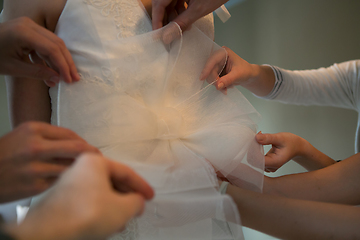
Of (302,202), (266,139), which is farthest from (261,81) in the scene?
(302,202)

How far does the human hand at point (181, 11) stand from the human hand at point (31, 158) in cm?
37

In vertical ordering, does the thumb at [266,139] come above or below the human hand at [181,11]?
below

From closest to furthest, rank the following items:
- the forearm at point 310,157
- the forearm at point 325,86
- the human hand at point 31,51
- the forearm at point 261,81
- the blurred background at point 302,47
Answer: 1. the human hand at point 31,51
2. the forearm at point 310,157
3. the forearm at point 261,81
4. the forearm at point 325,86
5. the blurred background at point 302,47

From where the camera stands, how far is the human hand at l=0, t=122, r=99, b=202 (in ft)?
0.84

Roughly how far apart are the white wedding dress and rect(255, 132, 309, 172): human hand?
9 cm

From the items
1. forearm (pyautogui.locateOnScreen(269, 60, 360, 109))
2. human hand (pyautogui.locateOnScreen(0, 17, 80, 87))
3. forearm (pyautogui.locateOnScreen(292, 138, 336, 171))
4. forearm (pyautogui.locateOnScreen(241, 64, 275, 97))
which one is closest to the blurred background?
forearm (pyautogui.locateOnScreen(269, 60, 360, 109))

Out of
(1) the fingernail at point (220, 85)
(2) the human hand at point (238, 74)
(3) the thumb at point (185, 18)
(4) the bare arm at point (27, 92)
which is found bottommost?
(4) the bare arm at point (27, 92)

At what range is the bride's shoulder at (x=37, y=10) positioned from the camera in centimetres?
46

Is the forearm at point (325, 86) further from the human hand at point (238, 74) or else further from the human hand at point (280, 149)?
the human hand at point (280, 149)

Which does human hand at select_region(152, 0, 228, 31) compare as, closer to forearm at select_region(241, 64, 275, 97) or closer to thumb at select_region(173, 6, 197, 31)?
thumb at select_region(173, 6, 197, 31)

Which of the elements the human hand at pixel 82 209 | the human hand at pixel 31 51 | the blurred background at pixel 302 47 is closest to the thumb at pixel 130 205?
the human hand at pixel 82 209

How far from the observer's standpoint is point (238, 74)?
66 centimetres

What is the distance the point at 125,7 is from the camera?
52 cm

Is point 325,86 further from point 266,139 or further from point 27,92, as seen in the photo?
point 27,92
